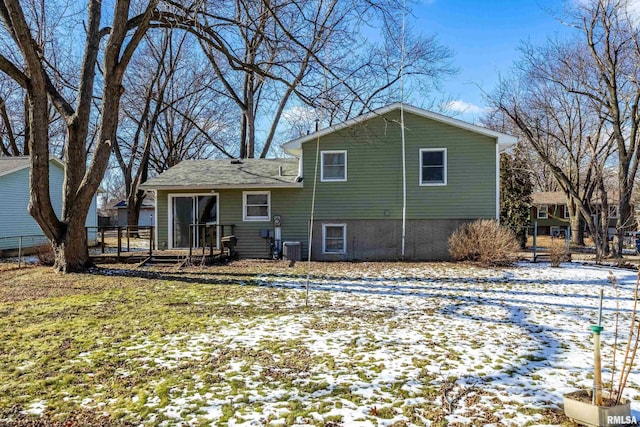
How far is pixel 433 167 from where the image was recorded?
1461 centimetres

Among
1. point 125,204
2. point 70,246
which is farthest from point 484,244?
point 125,204

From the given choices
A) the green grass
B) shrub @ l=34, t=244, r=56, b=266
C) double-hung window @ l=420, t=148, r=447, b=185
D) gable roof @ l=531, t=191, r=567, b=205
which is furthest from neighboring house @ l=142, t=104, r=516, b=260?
gable roof @ l=531, t=191, r=567, b=205

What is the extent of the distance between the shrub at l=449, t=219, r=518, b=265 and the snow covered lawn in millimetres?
3402

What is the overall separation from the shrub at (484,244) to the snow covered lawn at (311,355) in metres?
3.40

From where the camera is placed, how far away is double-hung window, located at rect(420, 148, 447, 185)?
572 inches

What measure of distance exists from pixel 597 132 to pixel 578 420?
70.8 feet

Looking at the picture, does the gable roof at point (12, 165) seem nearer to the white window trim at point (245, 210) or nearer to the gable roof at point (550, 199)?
the white window trim at point (245, 210)

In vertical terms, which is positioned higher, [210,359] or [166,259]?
[166,259]

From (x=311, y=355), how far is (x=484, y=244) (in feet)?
31.1

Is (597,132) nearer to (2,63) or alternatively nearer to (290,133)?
(290,133)

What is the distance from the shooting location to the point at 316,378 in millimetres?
4203

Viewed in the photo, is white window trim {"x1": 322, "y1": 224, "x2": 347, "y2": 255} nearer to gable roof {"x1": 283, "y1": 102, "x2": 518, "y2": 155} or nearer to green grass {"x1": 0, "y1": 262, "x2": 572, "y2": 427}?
gable roof {"x1": 283, "y1": 102, "x2": 518, "y2": 155}

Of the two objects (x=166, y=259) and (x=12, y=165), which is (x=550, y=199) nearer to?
(x=166, y=259)

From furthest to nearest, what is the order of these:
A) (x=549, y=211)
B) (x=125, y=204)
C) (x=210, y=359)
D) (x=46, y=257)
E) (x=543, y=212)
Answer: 1. (x=125, y=204)
2. (x=549, y=211)
3. (x=543, y=212)
4. (x=46, y=257)
5. (x=210, y=359)
